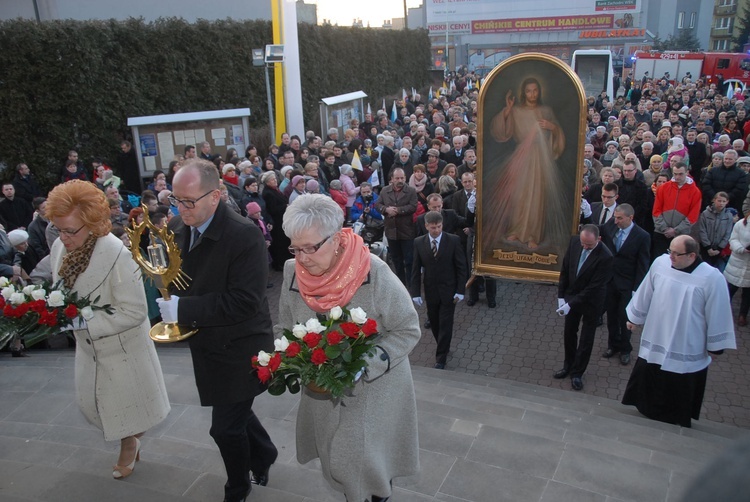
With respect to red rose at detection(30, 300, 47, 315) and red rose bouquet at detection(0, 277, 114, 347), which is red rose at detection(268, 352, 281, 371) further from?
red rose at detection(30, 300, 47, 315)

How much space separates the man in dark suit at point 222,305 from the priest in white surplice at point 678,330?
368 centimetres

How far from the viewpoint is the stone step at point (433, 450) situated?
3.84 meters

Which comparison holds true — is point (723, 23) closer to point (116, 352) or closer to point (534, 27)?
point (534, 27)

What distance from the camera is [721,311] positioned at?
519 cm

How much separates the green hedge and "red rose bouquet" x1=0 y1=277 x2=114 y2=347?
1115 cm

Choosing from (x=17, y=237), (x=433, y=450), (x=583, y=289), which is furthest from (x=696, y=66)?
(x=433, y=450)

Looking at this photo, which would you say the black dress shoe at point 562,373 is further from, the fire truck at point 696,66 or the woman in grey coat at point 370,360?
the fire truck at point 696,66

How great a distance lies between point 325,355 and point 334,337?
0.29 feet

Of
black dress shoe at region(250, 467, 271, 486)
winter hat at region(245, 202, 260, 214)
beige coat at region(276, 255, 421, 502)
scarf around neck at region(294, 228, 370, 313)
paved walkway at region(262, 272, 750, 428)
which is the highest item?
scarf around neck at region(294, 228, 370, 313)

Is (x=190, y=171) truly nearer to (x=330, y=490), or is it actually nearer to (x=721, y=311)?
(x=330, y=490)

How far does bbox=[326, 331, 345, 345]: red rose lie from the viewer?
9.16 feet

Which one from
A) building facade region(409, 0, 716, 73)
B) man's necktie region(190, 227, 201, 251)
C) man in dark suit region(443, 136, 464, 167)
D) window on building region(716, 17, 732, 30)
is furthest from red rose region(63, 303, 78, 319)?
window on building region(716, 17, 732, 30)

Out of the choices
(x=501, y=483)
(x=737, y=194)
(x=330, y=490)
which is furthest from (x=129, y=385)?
(x=737, y=194)

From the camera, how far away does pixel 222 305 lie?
10.9 feet
